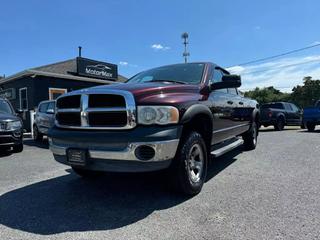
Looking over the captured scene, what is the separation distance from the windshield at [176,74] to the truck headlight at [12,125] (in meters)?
4.64

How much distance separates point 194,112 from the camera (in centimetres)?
429

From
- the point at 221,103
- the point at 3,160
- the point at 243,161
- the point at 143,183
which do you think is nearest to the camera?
the point at 143,183

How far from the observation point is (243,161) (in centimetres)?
689

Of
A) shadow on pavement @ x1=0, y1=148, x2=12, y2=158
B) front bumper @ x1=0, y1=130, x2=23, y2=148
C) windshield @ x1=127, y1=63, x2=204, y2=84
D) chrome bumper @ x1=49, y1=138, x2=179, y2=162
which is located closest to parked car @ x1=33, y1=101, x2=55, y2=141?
shadow on pavement @ x1=0, y1=148, x2=12, y2=158

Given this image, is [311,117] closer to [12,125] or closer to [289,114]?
[289,114]

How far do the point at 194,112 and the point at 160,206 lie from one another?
129 centimetres

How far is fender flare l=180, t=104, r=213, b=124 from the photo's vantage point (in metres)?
4.09

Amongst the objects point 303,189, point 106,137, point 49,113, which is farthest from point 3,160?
point 303,189

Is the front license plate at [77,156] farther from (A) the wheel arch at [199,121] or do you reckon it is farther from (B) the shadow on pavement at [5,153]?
(B) the shadow on pavement at [5,153]

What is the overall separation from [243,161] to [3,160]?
227 inches

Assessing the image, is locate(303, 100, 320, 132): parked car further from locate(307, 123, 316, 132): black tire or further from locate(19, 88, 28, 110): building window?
locate(19, 88, 28, 110): building window

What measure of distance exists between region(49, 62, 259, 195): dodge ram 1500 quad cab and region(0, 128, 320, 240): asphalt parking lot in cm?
47

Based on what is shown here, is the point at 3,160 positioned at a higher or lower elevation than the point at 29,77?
lower

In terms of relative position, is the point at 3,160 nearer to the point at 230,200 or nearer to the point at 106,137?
the point at 106,137
